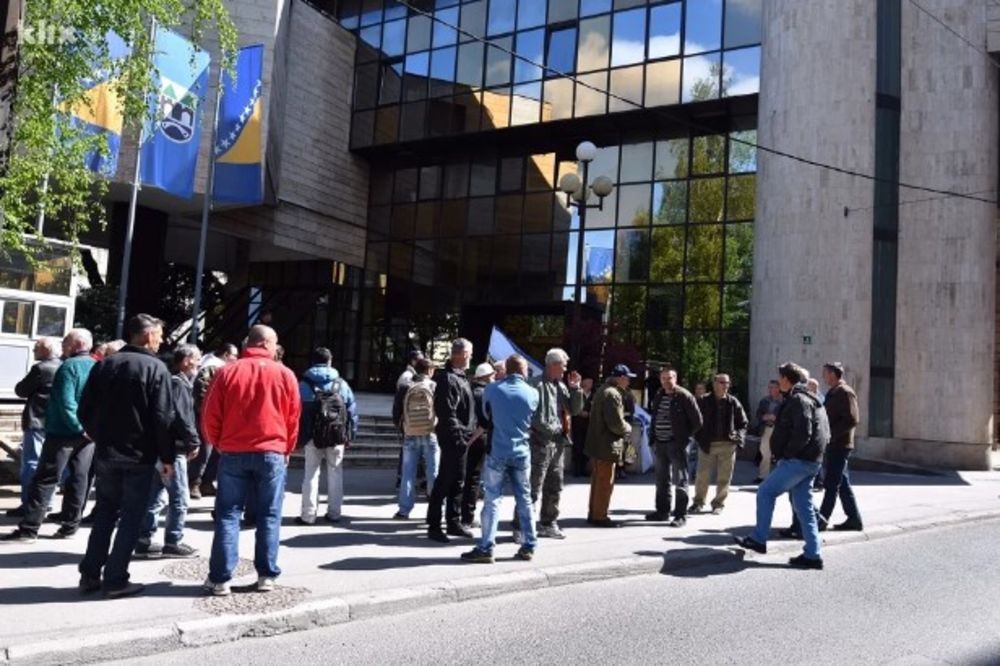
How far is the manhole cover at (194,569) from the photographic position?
6.00 m

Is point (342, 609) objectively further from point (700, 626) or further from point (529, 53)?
point (529, 53)

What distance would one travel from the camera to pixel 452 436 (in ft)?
25.6

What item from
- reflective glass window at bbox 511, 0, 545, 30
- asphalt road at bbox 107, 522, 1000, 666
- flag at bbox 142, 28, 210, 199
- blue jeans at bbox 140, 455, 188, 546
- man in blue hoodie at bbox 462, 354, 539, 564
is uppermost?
reflective glass window at bbox 511, 0, 545, 30

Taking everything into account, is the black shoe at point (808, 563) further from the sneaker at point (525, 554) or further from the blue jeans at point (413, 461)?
the blue jeans at point (413, 461)

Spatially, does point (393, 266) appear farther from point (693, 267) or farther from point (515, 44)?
point (693, 267)

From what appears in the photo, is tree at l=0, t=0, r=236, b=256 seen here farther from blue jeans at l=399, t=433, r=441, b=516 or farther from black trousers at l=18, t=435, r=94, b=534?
blue jeans at l=399, t=433, r=441, b=516

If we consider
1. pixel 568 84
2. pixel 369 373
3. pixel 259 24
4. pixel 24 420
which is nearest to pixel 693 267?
pixel 568 84

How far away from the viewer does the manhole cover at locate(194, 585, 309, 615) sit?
5.17 meters

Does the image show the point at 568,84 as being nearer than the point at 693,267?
No

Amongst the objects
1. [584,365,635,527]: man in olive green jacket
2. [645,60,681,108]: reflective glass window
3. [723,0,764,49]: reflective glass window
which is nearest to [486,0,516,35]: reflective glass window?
[645,60,681,108]: reflective glass window

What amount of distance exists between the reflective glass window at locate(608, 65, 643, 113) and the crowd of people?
13.6 metres

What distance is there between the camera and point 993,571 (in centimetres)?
761

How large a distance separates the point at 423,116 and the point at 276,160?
203 inches

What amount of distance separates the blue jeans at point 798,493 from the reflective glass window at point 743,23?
16.2 m
